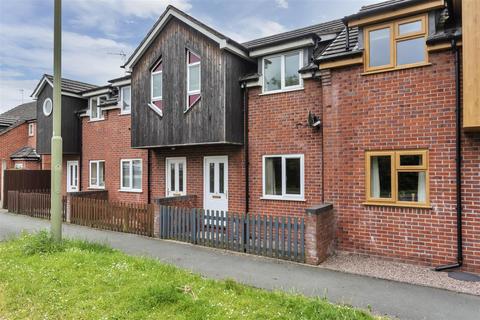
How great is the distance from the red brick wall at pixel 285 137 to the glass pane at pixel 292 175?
1.09 feet

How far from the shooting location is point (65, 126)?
53.8 feet

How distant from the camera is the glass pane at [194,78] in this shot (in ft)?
35.7

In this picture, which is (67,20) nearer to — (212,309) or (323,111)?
(323,111)

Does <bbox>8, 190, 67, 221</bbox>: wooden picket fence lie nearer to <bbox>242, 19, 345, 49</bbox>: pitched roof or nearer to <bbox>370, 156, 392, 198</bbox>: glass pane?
<bbox>242, 19, 345, 49</bbox>: pitched roof

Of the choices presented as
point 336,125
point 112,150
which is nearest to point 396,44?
point 336,125

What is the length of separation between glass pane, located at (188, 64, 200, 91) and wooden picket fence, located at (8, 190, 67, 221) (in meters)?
7.39

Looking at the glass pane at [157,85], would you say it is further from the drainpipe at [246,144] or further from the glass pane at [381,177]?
the glass pane at [381,177]

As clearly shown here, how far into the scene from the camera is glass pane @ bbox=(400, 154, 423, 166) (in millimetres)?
7324

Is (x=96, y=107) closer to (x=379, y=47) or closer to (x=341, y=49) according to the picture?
(x=341, y=49)

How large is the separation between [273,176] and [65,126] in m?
11.9

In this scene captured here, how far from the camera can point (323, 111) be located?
8727 millimetres

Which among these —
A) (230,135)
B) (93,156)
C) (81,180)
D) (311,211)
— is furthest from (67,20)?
(81,180)

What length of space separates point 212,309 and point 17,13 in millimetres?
10315

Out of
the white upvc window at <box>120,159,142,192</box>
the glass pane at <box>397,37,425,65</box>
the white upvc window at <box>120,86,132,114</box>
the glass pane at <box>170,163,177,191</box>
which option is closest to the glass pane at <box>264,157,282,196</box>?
the glass pane at <box>170,163,177,191</box>
